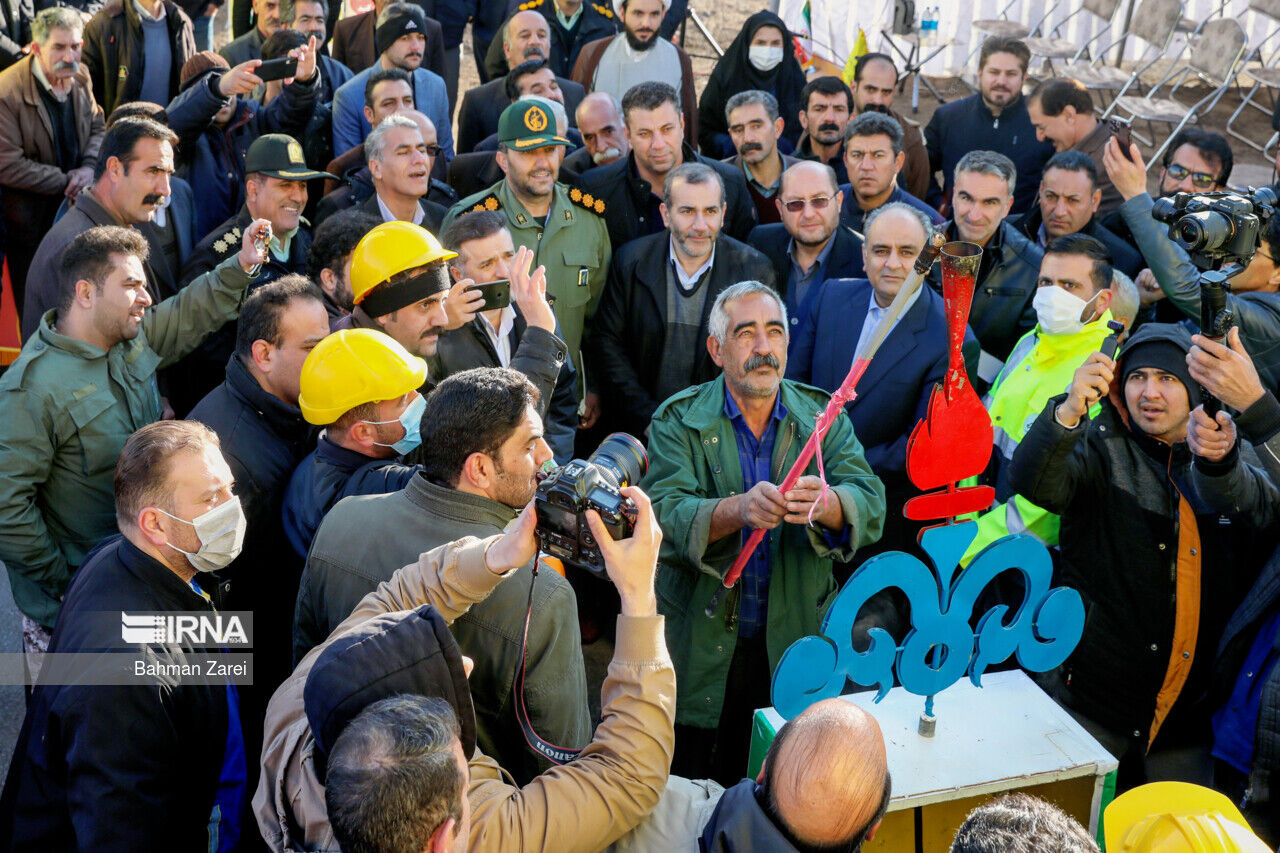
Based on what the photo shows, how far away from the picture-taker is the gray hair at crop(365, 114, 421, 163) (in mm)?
5059

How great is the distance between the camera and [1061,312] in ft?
13.3

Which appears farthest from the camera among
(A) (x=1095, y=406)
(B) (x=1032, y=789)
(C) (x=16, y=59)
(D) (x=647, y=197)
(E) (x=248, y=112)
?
(C) (x=16, y=59)

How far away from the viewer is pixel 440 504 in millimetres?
2652

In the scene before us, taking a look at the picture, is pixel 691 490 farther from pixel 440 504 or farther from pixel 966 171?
pixel 966 171

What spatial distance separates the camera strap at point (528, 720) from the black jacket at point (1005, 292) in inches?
118

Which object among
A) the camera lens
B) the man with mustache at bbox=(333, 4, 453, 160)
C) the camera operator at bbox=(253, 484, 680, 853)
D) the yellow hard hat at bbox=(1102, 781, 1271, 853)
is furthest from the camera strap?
the man with mustache at bbox=(333, 4, 453, 160)

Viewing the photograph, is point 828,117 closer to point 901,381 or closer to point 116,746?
point 901,381

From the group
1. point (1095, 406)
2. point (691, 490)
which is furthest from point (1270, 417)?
point (691, 490)

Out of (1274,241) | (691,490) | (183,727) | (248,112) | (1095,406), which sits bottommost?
(183,727)

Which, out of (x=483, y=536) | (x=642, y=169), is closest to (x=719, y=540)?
(x=483, y=536)

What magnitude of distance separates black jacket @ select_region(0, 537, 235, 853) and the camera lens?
1.15 metres

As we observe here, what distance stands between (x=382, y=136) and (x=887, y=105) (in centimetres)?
331

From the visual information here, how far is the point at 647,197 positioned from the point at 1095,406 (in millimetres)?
2555

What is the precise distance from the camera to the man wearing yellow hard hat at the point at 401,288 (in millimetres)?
3795
